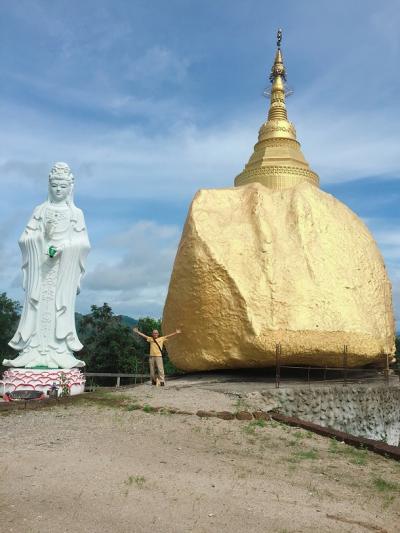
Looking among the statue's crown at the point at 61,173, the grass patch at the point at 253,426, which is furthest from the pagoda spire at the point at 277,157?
the grass patch at the point at 253,426

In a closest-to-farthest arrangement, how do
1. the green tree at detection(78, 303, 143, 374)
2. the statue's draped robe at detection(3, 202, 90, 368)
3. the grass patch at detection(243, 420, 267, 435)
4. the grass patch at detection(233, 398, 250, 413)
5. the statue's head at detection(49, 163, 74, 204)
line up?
the grass patch at detection(243, 420, 267, 435), the grass patch at detection(233, 398, 250, 413), the statue's draped robe at detection(3, 202, 90, 368), the statue's head at detection(49, 163, 74, 204), the green tree at detection(78, 303, 143, 374)

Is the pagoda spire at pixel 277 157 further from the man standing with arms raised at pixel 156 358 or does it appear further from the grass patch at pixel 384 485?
the grass patch at pixel 384 485

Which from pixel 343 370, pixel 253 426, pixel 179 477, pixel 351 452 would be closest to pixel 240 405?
pixel 253 426

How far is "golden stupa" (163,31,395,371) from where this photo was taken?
34.7 feet

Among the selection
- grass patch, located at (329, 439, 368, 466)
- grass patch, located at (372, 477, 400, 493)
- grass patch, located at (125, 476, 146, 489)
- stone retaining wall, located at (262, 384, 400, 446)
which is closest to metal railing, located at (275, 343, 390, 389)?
stone retaining wall, located at (262, 384, 400, 446)

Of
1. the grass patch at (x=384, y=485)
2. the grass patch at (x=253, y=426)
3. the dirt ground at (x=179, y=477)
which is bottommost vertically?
the grass patch at (x=384, y=485)

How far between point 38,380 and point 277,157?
9.17m

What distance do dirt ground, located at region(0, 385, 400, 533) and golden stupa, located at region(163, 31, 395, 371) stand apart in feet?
11.3

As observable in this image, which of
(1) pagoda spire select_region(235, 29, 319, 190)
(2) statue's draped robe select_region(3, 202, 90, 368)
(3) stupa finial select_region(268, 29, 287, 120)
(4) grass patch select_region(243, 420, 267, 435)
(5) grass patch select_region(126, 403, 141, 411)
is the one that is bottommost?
(4) grass patch select_region(243, 420, 267, 435)

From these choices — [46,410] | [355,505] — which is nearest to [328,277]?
[46,410]

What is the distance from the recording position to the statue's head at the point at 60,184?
12164mm

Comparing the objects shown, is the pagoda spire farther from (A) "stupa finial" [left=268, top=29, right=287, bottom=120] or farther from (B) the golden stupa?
(B) the golden stupa

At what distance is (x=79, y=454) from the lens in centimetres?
534

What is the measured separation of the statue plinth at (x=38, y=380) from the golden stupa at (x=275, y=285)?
2486mm
